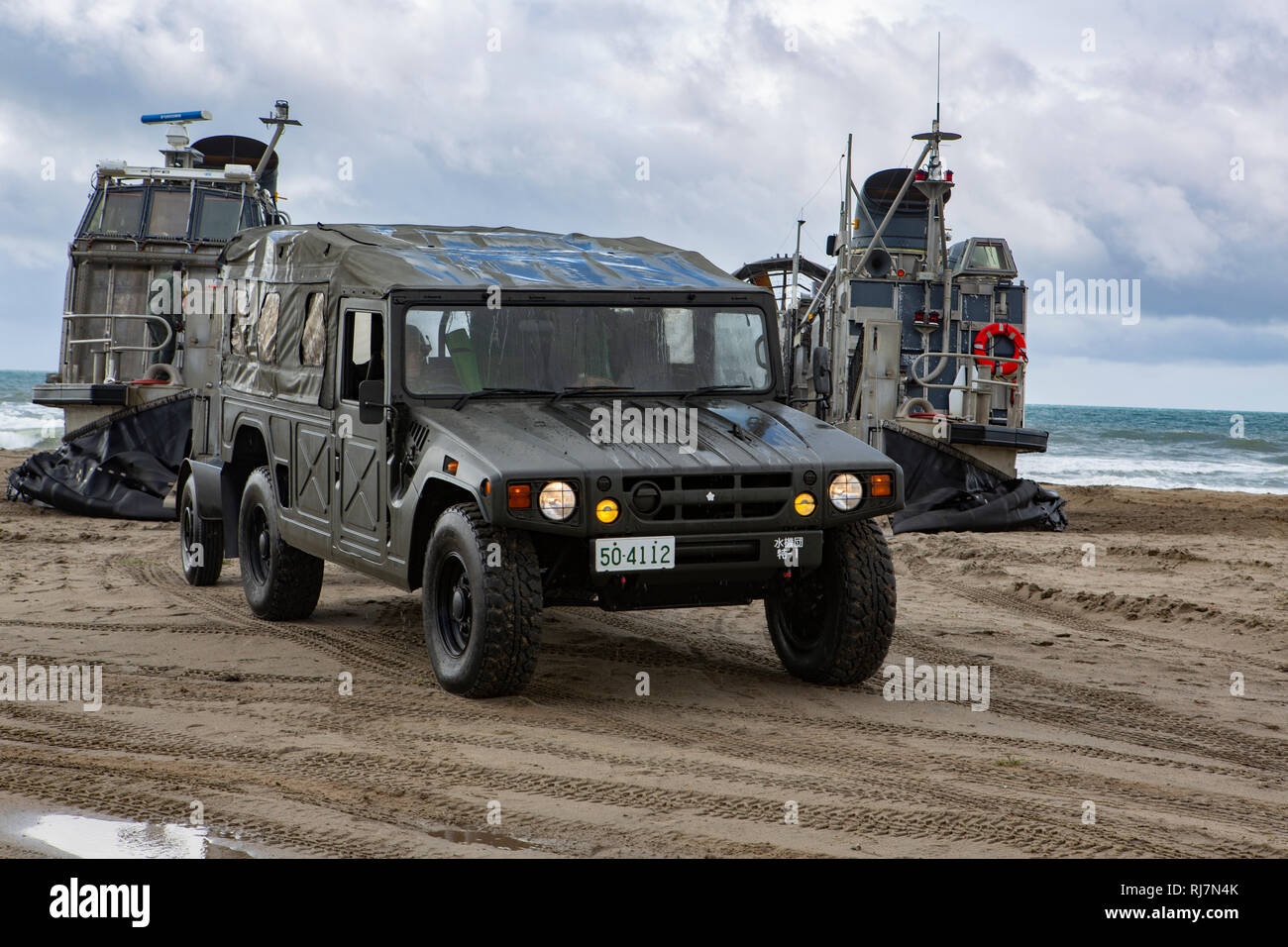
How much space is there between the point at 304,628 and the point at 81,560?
3.98m

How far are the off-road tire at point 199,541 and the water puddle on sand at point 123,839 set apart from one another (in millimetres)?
5762

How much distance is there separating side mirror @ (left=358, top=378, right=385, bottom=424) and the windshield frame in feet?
0.54

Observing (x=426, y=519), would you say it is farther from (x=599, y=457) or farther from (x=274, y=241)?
(x=274, y=241)

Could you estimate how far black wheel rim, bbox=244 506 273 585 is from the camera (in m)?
9.05

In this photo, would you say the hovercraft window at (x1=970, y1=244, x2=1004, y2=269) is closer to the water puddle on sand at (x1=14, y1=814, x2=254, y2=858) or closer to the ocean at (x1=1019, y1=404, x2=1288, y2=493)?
the ocean at (x1=1019, y1=404, x2=1288, y2=493)

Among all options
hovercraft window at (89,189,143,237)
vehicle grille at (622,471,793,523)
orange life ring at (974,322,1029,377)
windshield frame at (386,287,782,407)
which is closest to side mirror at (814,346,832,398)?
windshield frame at (386,287,782,407)

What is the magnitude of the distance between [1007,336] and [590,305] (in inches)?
462

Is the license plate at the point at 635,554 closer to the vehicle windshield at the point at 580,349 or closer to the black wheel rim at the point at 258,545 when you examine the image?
the vehicle windshield at the point at 580,349

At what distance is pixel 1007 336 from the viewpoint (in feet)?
58.7

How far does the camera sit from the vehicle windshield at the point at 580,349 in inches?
278

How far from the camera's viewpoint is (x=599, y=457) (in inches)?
246

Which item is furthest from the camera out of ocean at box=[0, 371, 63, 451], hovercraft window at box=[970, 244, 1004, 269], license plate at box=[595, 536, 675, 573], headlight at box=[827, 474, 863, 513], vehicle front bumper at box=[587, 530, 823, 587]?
ocean at box=[0, 371, 63, 451]

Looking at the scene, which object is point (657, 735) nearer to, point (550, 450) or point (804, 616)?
point (550, 450)
